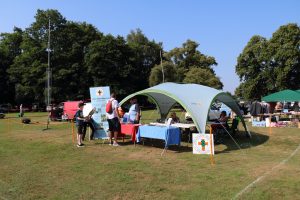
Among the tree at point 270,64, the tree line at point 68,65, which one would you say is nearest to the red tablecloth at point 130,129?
the tree at point 270,64

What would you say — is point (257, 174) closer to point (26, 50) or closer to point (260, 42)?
point (260, 42)

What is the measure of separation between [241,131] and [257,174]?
9379 millimetres

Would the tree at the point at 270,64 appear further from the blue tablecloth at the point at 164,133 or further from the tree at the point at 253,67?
the blue tablecloth at the point at 164,133

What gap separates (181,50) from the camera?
60594mm

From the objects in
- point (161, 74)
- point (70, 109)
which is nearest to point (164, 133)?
point (70, 109)

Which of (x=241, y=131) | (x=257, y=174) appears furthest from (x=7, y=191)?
(x=241, y=131)

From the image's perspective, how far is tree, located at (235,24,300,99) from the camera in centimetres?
4194

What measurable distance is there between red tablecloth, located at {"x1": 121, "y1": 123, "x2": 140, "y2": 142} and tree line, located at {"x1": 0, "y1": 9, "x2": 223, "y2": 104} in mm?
37463

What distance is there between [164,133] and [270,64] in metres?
35.9

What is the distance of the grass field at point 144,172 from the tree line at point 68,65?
38707mm

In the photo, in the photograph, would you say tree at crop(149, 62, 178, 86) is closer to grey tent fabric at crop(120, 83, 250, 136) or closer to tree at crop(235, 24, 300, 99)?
tree at crop(235, 24, 300, 99)

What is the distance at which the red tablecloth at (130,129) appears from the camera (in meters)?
13.0

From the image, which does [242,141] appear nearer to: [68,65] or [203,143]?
[203,143]

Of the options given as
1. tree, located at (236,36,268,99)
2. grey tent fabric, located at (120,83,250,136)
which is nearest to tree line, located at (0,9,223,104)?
tree, located at (236,36,268,99)
